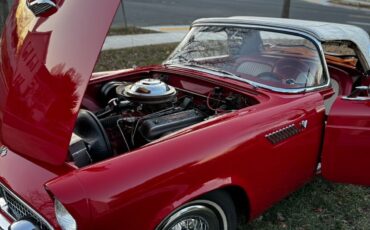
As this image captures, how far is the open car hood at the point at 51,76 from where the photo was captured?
2.38m

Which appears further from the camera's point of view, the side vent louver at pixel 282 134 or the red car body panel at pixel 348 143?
the red car body panel at pixel 348 143

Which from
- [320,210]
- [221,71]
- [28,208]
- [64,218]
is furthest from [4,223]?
[320,210]

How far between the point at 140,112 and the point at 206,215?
102 centimetres

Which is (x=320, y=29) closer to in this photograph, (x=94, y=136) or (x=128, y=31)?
(x=94, y=136)

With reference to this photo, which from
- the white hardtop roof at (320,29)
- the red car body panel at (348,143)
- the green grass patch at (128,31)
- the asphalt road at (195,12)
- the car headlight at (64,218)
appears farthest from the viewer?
the asphalt road at (195,12)

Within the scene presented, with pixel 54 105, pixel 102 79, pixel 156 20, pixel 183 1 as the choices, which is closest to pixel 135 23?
pixel 156 20

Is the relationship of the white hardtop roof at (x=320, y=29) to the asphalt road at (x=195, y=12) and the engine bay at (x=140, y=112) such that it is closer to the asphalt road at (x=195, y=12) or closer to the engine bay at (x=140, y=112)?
the engine bay at (x=140, y=112)

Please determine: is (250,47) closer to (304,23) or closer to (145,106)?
(304,23)

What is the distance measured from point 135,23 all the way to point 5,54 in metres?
9.27

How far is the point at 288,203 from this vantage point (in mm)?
3730

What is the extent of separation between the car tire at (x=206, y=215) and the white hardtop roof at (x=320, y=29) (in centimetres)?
175

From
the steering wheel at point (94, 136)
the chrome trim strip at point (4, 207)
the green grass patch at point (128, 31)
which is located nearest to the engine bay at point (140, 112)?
the steering wheel at point (94, 136)

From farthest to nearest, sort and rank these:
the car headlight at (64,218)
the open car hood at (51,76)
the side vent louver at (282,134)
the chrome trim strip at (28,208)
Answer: the side vent louver at (282,134)
the open car hood at (51,76)
the chrome trim strip at (28,208)
the car headlight at (64,218)

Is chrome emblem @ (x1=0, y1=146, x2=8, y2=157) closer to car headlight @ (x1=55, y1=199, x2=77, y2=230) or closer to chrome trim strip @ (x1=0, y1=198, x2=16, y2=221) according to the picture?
chrome trim strip @ (x1=0, y1=198, x2=16, y2=221)
